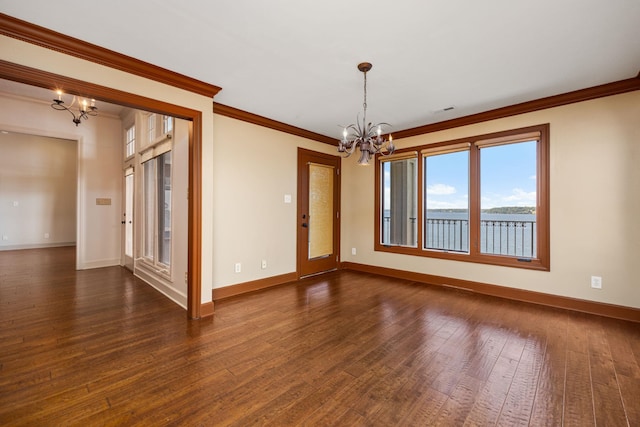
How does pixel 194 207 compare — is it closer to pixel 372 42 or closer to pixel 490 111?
pixel 372 42

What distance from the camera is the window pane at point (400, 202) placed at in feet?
15.6

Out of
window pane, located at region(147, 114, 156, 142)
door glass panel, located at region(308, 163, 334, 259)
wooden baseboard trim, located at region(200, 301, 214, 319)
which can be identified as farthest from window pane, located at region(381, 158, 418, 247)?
window pane, located at region(147, 114, 156, 142)

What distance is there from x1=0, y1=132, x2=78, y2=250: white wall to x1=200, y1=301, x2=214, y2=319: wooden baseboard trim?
6979 mm

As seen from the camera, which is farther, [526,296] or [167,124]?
[167,124]

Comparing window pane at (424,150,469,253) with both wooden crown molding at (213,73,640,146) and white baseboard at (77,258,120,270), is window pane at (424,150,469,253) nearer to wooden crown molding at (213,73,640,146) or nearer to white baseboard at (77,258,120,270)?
wooden crown molding at (213,73,640,146)

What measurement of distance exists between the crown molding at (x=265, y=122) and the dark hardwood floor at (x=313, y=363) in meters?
2.62

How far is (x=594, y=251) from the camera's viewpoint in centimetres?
313

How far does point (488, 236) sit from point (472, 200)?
613mm

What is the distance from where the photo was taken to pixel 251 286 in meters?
3.99

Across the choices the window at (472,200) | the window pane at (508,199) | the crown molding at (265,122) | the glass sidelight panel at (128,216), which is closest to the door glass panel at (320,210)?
the crown molding at (265,122)

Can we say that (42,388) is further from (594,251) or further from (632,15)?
(594,251)

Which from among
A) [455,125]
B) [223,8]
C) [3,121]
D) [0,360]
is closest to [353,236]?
[455,125]

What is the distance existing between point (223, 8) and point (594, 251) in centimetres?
460

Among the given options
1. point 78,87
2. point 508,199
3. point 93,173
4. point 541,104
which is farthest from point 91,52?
point 508,199
